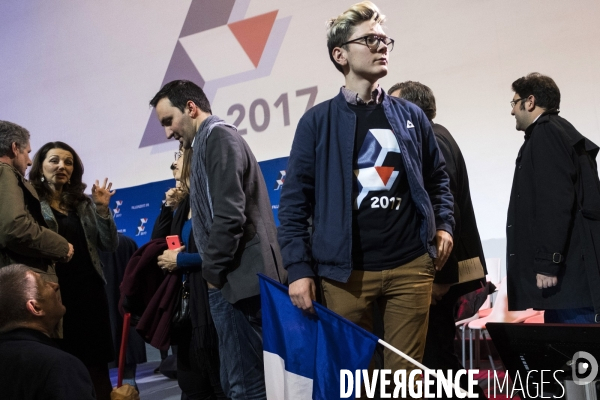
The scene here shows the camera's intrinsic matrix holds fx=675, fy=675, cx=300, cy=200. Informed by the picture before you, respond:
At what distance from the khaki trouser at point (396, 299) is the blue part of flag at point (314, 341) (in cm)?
8

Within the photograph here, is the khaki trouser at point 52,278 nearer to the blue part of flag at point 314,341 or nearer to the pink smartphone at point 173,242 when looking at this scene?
the pink smartphone at point 173,242

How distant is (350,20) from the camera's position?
2.22 m

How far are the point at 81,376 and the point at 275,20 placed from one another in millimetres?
4598

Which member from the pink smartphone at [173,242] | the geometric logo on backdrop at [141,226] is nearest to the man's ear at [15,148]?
the pink smartphone at [173,242]

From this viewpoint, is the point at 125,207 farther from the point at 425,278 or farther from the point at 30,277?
the point at 425,278

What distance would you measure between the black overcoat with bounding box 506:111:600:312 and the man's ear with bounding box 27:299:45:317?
200 centimetres

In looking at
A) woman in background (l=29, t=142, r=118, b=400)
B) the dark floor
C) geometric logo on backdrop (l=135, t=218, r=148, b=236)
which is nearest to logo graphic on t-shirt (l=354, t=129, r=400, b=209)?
woman in background (l=29, t=142, r=118, b=400)

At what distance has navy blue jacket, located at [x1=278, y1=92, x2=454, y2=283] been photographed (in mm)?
2086

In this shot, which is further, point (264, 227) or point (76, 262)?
point (76, 262)

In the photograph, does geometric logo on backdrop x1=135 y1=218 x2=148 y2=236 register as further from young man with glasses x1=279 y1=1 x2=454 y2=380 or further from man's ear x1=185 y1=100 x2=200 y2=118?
young man with glasses x1=279 y1=1 x2=454 y2=380

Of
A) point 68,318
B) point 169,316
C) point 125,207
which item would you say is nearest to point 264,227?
point 169,316

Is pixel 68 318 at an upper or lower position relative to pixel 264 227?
lower

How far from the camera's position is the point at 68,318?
342 centimetres

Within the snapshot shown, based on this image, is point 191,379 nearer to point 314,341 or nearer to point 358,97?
point 314,341
